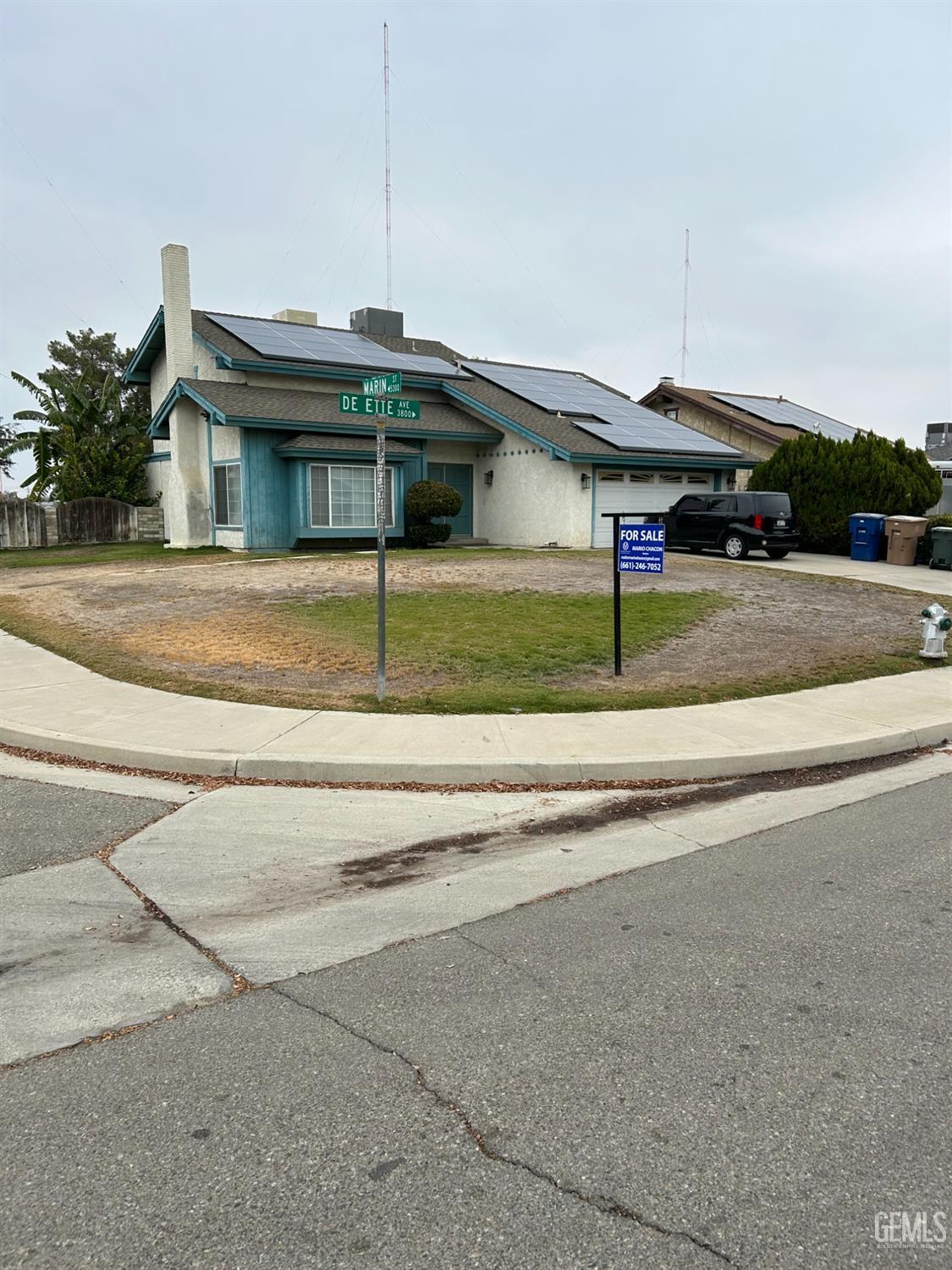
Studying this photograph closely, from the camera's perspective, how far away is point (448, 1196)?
2492 millimetres

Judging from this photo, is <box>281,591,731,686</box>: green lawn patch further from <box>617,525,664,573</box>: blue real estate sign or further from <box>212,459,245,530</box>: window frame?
<box>212,459,245,530</box>: window frame

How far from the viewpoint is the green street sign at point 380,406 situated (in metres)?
7.43

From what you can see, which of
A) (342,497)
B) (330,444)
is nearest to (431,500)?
(342,497)

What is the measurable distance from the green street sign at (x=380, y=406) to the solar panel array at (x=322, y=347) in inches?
736

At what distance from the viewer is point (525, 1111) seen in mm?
2848

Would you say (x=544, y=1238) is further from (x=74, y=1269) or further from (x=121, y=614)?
(x=121, y=614)

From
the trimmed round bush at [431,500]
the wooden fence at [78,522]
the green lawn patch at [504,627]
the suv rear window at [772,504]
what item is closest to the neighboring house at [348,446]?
the trimmed round bush at [431,500]

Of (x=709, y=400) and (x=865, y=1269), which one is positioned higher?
(x=709, y=400)

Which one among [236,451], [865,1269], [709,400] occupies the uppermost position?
[709,400]

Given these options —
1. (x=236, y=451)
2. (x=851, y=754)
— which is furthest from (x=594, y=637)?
(x=236, y=451)

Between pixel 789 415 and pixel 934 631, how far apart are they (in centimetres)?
2953

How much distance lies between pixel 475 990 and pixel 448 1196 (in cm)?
111

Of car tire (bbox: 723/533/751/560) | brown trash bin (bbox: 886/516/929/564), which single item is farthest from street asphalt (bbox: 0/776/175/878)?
brown trash bin (bbox: 886/516/929/564)

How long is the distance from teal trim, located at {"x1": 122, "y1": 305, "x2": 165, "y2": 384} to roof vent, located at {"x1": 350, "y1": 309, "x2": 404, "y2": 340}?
25.9 ft
